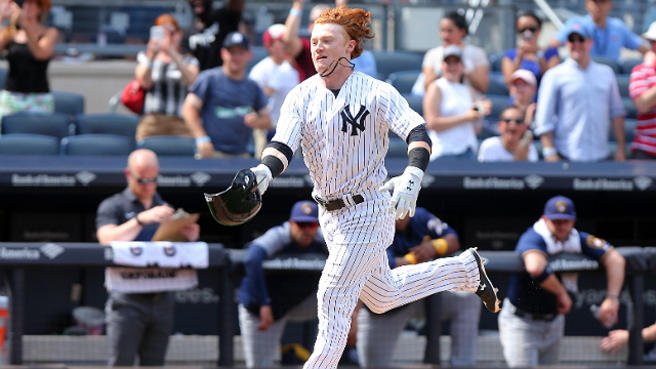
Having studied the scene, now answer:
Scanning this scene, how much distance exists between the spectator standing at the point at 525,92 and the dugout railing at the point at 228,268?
5.52 feet

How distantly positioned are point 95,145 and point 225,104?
36.3 inches

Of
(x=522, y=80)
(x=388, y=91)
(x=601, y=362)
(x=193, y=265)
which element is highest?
(x=522, y=80)

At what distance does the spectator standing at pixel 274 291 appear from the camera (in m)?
7.21

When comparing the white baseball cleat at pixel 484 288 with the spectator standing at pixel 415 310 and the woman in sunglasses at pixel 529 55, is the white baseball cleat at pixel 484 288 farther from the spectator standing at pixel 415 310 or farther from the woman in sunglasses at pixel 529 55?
the woman in sunglasses at pixel 529 55

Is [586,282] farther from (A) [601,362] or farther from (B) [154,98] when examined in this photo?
(B) [154,98]

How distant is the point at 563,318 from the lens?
7.41 meters

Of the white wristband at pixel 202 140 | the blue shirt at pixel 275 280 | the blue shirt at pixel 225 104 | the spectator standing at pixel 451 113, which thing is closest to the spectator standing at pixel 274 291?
the blue shirt at pixel 275 280

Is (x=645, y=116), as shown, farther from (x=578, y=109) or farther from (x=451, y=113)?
(x=451, y=113)

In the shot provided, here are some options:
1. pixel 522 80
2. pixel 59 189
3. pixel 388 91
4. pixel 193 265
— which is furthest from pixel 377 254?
pixel 522 80

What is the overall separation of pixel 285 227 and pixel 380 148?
7.99ft

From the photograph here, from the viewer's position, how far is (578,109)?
8578mm

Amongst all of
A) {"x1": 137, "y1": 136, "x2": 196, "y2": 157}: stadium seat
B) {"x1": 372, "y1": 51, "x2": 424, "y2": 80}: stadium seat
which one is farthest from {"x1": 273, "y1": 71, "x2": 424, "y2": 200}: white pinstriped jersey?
{"x1": 372, "y1": 51, "x2": 424, "y2": 80}: stadium seat

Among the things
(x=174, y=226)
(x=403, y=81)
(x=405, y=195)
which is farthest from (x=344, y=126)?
(x=403, y=81)

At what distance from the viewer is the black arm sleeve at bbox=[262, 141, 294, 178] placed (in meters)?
4.66
